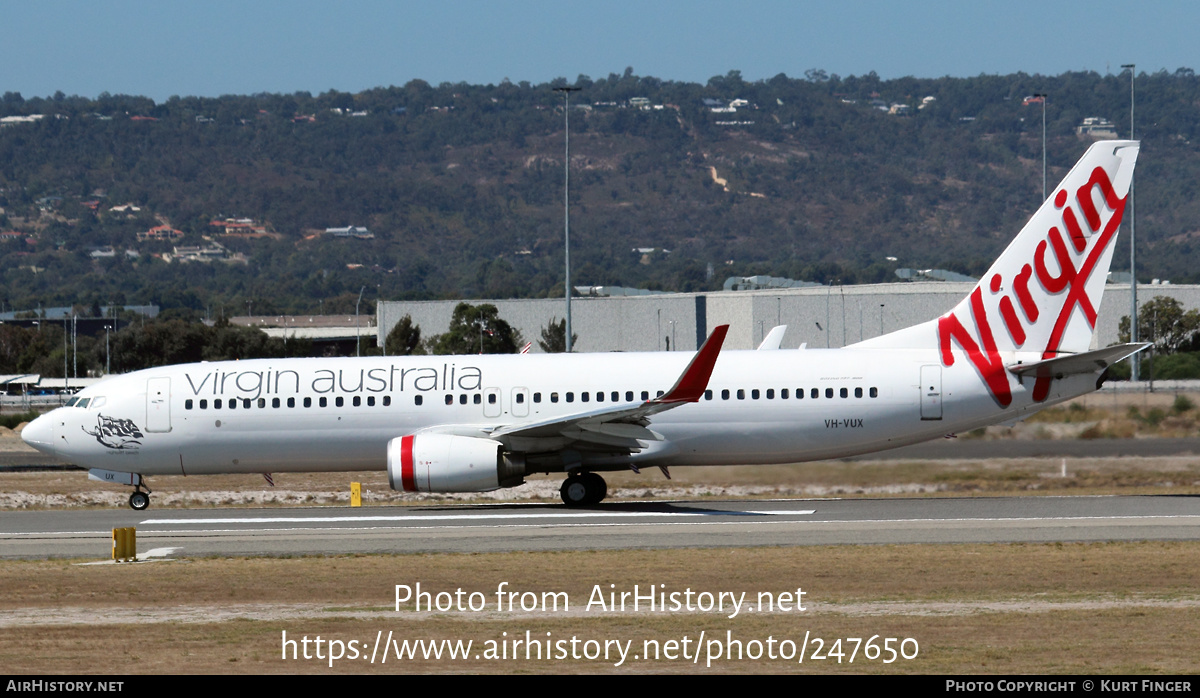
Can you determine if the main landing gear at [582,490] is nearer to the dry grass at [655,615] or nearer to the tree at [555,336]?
the dry grass at [655,615]

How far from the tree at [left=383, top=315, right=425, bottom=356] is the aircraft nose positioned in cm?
7579

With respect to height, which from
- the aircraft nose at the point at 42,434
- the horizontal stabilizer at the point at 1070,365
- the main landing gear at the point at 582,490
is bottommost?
the main landing gear at the point at 582,490

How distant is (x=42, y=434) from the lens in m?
32.2

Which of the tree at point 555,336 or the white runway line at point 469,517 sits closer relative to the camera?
the white runway line at point 469,517

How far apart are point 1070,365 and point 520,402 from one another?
454 inches

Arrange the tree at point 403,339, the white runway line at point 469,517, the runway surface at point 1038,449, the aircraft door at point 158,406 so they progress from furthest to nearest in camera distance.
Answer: the tree at point 403,339, the aircraft door at point 158,406, the runway surface at point 1038,449, the white runway line at point 469,517

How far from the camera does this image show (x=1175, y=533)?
934 inches

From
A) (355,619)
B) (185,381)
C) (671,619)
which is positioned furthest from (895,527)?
(185,381)

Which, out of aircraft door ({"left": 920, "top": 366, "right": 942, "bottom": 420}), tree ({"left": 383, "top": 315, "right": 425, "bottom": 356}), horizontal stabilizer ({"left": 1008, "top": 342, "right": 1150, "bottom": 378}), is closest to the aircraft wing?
aircraft door ({"left": 920, "top": 366, "right": 942, "bottom": 420})

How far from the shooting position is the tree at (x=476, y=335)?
106m

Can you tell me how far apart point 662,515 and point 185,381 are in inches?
455

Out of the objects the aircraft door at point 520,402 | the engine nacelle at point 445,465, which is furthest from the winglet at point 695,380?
the engine nacelle at point 445,465

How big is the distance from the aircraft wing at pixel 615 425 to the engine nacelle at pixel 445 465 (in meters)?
0.84

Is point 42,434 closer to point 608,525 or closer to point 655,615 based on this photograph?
A: point 608,525
